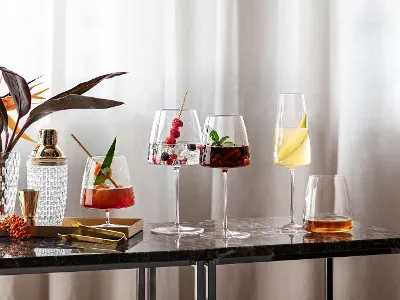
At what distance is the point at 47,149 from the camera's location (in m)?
1.72

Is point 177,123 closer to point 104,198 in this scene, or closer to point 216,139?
point 216,139

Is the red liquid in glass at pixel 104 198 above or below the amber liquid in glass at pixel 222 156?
below

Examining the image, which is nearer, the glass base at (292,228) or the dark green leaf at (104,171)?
the dark green leaf at (104,171)

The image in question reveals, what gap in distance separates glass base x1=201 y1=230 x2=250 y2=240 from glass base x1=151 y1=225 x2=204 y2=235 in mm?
29

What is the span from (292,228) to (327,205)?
0.48 feet

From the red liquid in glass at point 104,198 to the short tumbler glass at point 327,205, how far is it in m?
0.41

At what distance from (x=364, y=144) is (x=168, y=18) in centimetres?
70

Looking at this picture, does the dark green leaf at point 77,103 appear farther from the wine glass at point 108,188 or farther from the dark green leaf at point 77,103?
the wine glass at point 108,188

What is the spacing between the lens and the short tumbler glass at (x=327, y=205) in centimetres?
161

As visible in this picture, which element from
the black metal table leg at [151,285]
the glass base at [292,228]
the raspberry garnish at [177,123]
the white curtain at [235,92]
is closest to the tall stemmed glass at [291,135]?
the glass base at [292,228]

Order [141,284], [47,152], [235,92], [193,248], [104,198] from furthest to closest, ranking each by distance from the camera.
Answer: [235,92] < [141,284] < [47,152] < [104,198] < [193,248]

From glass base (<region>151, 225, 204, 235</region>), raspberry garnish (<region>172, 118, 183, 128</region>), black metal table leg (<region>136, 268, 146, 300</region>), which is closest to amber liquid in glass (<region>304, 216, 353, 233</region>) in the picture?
glass base (<region>151, 225, 204, 235</region>)

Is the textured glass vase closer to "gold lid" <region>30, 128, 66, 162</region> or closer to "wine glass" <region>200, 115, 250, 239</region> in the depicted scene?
"gold lid" <region>30, 128, 66, 162</region>

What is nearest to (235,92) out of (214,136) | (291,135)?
(291,135)
